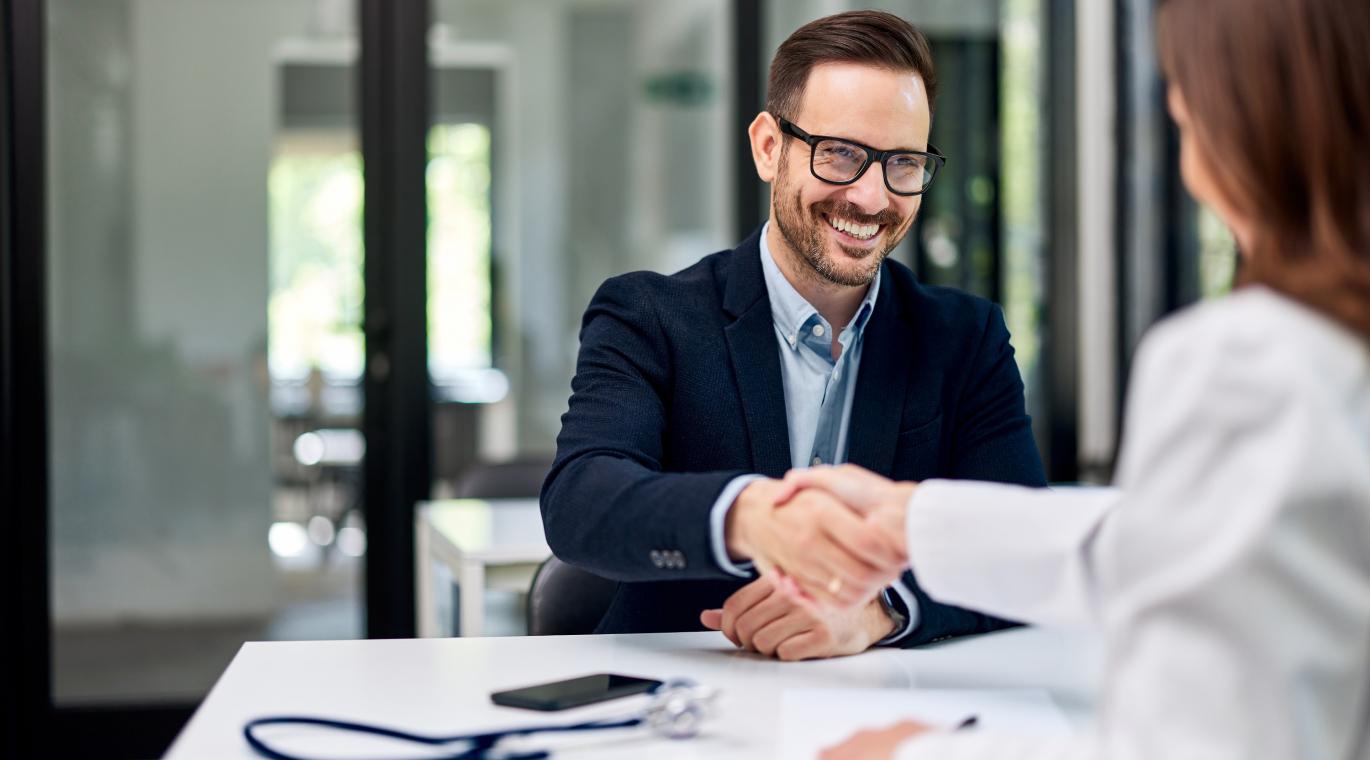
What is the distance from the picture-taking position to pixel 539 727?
3.62 ft

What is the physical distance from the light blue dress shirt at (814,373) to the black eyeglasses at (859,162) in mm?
150

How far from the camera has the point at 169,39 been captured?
4.04 metres

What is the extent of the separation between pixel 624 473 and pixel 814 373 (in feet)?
1.56

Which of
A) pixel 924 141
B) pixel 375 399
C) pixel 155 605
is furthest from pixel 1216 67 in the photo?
pixel 155 605

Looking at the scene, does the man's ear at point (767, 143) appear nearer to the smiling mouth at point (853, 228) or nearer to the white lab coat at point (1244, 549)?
the smiling mouth at point (853, 228)

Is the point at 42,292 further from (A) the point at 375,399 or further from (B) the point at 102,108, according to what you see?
(A) the point at 375,399

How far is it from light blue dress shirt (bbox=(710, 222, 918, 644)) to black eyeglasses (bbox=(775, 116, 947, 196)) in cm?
15

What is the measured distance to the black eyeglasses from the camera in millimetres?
1828

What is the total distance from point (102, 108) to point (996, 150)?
2.84 meters

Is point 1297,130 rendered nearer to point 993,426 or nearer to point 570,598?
point 993,426

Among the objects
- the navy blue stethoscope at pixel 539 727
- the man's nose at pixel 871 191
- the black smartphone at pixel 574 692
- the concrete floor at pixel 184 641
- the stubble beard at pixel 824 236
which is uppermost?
the man's nose at pixel 871 191

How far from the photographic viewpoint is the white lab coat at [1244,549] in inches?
29.5

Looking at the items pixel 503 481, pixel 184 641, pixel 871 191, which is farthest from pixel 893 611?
pixel 184 641

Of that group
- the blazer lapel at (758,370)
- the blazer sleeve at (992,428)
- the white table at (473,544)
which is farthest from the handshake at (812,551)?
the white table at (473,544)
